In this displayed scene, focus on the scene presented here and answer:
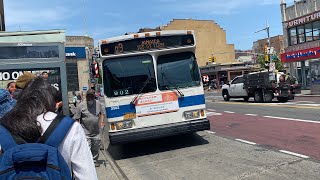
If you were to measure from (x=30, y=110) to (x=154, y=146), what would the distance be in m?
8.60

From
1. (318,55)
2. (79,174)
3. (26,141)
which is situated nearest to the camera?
(26,141)

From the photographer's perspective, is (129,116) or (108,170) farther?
(129,116)

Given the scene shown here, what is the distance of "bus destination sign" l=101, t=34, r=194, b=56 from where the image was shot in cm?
923

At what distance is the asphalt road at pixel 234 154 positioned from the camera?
6.91 metres

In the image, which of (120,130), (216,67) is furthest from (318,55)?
(216,67)

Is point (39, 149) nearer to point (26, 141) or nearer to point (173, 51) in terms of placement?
point (26, 141)

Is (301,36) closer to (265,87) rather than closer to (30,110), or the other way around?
(265,87)

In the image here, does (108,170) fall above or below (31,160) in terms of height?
below

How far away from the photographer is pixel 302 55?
3594cm

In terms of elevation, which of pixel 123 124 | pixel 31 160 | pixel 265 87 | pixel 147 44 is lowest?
pixel 123 124

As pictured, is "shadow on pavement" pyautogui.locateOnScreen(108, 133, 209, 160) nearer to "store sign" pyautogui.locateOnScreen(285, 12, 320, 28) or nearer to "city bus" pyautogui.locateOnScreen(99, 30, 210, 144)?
"city bus" pyautogui.locateOnScreen(99, 30, 210, 144)

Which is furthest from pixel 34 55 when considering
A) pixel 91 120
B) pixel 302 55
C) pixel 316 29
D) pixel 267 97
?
pixel 316 29

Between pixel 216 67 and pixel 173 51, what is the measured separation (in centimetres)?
7224

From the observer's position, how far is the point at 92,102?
8227 millimetres
